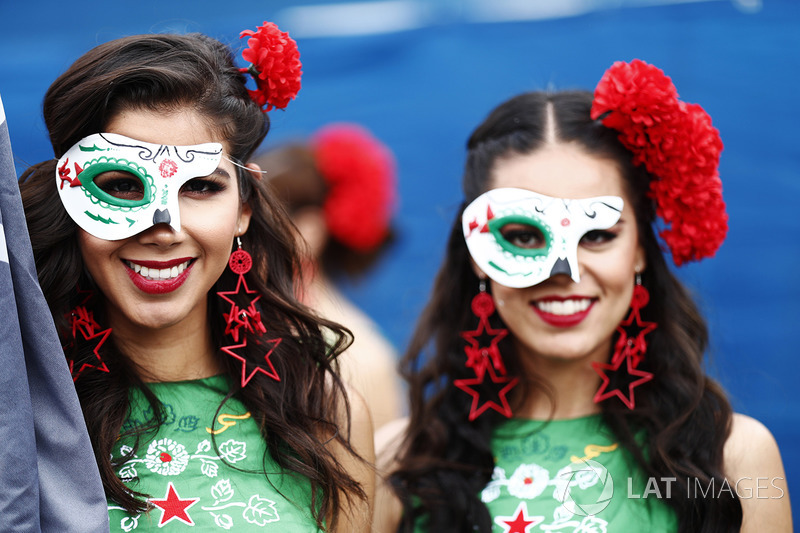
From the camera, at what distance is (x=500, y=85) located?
4.20 meters

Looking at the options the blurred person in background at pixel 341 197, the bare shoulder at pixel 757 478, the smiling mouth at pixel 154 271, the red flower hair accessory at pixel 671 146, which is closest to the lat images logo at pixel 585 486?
the bare shoulder at pixel 757 478

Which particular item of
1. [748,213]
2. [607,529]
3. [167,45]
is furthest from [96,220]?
[748,213]

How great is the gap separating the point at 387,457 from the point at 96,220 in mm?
1216

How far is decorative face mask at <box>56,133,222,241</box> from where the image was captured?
7.11ft

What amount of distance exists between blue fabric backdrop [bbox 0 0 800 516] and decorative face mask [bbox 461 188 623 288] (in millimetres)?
923

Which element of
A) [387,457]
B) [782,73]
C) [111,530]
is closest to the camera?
[111,530]

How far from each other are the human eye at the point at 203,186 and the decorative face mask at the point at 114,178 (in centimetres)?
6

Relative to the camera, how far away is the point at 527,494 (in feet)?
8.66

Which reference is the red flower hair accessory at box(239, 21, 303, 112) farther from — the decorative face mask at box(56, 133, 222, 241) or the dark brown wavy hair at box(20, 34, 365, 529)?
the decorative face mask at box(56, 133, 222, 241)

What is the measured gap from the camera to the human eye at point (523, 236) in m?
2.70

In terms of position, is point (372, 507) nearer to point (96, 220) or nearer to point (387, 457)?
point (387, 457)

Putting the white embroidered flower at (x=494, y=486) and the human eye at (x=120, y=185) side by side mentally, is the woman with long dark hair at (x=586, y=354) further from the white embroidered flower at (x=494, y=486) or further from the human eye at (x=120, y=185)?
the human eye at (x=120, y=185)

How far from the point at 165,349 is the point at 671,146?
59.5 inches

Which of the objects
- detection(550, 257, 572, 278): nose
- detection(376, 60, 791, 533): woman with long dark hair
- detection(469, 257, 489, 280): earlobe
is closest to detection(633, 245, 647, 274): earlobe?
detection(376, 60, 791, 533): woman with long dark hair
